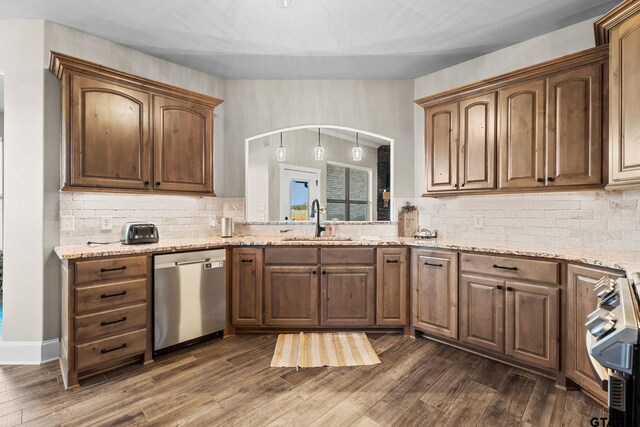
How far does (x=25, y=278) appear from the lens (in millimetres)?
2672

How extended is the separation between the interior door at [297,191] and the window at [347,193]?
178mm

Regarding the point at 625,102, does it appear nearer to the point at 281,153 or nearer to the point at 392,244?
the point at 392,244

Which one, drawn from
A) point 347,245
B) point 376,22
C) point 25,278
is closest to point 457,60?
point 376,22

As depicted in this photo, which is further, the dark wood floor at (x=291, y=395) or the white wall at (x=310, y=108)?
the white wall at (x=310, y=108)

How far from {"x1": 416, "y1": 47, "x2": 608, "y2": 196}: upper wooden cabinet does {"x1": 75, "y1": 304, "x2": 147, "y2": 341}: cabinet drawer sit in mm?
2744

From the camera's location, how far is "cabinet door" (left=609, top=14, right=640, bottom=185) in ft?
6.54

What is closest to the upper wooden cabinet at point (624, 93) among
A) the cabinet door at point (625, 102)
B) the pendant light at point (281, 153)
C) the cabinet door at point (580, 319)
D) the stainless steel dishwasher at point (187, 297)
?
the cabinet door at point (625, 102)

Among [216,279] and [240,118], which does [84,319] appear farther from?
[240,118]

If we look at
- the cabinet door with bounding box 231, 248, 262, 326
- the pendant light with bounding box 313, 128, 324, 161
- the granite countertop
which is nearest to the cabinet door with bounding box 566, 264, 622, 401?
the granite countertop

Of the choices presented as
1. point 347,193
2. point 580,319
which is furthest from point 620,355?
point 347,193

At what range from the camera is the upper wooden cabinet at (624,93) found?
1.99 m

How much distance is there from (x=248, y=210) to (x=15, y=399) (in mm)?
2386

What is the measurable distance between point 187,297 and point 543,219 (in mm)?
3077

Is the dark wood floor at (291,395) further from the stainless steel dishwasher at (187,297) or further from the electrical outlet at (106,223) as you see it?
the electrical outlet at (106,223)
